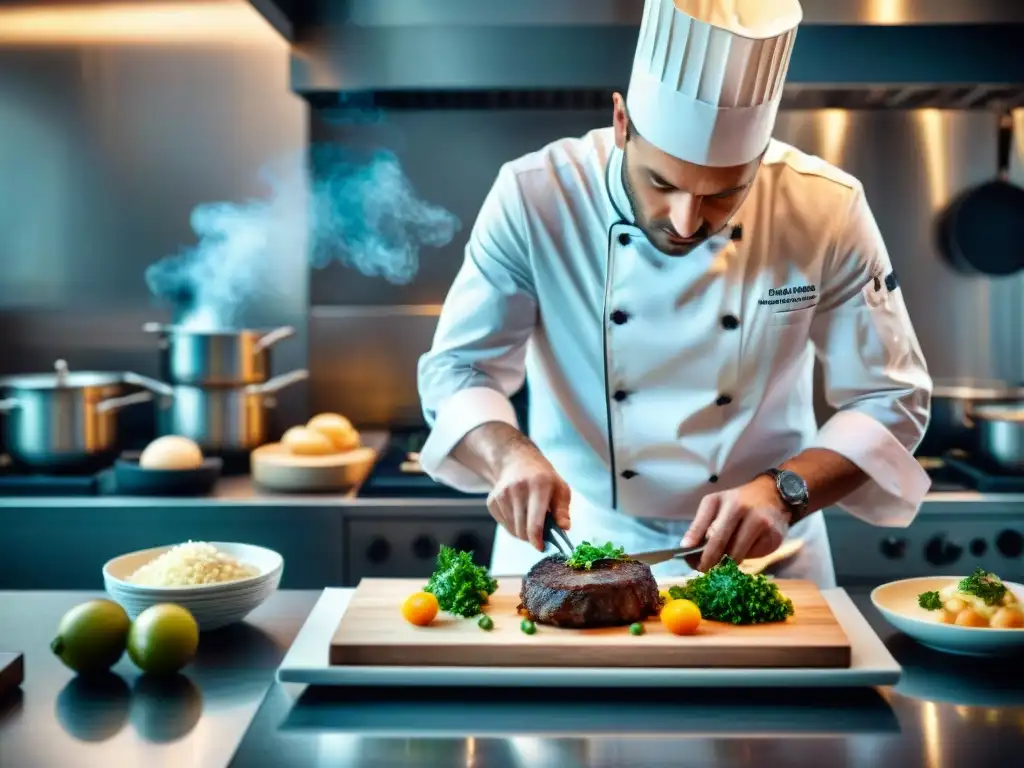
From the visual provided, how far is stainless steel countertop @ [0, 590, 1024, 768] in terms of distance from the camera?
1.35m

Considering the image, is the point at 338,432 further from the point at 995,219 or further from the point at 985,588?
the point at 995,219

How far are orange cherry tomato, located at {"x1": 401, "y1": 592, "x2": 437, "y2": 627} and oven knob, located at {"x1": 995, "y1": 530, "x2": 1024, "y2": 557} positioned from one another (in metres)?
2.03

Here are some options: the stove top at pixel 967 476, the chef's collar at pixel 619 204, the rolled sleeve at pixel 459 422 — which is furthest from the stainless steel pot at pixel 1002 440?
the rolled sleeve at pixel 459 422

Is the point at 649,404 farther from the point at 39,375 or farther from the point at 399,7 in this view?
the point at 39,375

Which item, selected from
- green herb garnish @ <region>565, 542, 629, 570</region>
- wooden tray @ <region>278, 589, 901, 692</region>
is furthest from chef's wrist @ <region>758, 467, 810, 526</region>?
wooden tray @ <region>278, 589, 901, 692</region>

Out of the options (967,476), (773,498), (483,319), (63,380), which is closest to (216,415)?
(63,380)

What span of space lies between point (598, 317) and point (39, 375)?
2.35m

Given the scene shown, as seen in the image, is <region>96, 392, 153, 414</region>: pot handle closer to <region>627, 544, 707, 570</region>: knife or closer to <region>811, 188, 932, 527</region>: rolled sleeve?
<region>627, 544, 707, 570</region>: knife

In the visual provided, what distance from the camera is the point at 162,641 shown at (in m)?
1.56

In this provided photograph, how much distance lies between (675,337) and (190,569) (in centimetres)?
101

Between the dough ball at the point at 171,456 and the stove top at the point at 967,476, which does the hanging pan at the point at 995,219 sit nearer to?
the stove top at the point at 967,476

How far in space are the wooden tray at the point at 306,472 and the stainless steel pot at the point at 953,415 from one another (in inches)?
73.0

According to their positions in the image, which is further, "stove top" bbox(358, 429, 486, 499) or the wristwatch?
"stove top" bbox(358, 429, 486, 499)

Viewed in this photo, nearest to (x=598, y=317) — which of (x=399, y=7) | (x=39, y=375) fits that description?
(x=399, y=7)
